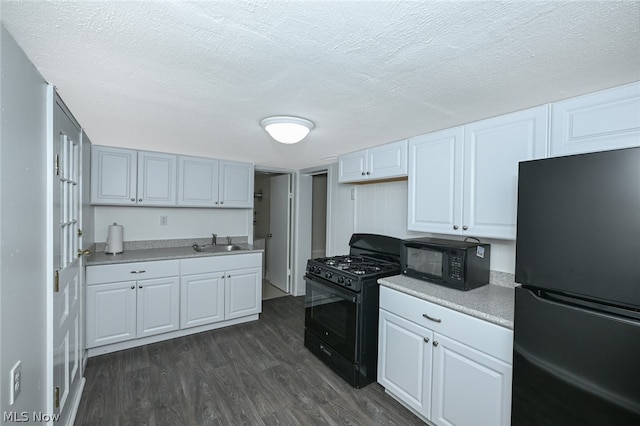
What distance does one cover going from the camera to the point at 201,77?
135 centimetres

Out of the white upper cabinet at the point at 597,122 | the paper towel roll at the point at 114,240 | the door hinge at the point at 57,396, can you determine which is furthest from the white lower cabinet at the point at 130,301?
the white upper cabinet at the point at 597,122

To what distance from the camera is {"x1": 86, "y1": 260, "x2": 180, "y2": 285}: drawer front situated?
2605 millimetres

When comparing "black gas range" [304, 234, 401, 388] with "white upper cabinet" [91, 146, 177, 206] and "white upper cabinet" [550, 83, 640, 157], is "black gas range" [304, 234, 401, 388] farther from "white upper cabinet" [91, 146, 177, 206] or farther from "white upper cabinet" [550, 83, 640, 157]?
"white upper cabinet" [91, 146, 177, 206]

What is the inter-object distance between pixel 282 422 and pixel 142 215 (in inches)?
111

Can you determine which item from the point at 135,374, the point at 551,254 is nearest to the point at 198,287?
the point at 135,374

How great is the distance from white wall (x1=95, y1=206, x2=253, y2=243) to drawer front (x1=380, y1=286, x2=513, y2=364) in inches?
104

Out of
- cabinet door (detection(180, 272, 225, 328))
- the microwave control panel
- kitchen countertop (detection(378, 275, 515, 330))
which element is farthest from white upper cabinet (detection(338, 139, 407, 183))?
cabinet door (detection(180, 272, 225, 328))

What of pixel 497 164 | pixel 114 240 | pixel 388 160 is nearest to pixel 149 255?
pixel 114 240

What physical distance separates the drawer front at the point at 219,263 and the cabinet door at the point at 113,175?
0.93 meters

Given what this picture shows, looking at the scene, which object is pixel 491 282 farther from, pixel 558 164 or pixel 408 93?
pixel 408 93

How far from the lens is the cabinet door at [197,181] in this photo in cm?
333

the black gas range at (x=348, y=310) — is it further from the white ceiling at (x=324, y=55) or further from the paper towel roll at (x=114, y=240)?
the paper towel roll at (x=114, y=240)

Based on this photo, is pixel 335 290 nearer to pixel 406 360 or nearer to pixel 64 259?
pixel 406 360

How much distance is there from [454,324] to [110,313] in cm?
306
